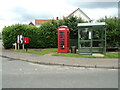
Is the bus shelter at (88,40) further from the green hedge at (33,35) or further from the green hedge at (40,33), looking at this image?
the green hedge at (33,35)

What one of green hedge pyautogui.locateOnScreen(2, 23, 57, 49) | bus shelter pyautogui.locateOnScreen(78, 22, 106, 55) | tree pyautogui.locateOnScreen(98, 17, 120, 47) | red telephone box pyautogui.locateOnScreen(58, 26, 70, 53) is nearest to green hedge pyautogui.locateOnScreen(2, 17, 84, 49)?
green hedge pyautogui.locateOnScreen(2, 23, 57, 49)

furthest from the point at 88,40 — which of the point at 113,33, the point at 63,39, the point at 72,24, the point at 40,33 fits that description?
the point at 40,33

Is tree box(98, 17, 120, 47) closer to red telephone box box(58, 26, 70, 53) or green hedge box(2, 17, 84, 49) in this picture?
green hedge box(2, 17, 84, 49)

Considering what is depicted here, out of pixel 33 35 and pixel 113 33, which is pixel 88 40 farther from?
pixel 33 35

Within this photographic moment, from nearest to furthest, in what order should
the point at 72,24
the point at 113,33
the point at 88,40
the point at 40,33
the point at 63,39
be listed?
the point at 88,40 → the point at 63,39 → the point at 113,33 → the point at 72,24 → the point at 40,33

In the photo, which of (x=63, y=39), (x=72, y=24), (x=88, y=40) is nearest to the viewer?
(x=88, y=40)

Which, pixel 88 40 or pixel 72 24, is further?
pixel 72 24

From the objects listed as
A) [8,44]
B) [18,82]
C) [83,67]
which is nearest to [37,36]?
[8,44]

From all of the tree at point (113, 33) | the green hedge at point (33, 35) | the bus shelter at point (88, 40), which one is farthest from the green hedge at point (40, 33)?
the tree at point (113, 33)

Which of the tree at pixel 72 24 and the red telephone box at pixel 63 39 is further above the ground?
the tree at pixel 72 24

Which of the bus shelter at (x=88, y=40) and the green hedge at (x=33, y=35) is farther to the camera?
the green hedge at (x=33, y=35)

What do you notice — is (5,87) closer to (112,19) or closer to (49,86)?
(49,86)

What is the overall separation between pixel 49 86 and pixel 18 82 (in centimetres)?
127

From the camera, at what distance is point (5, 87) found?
397cm
